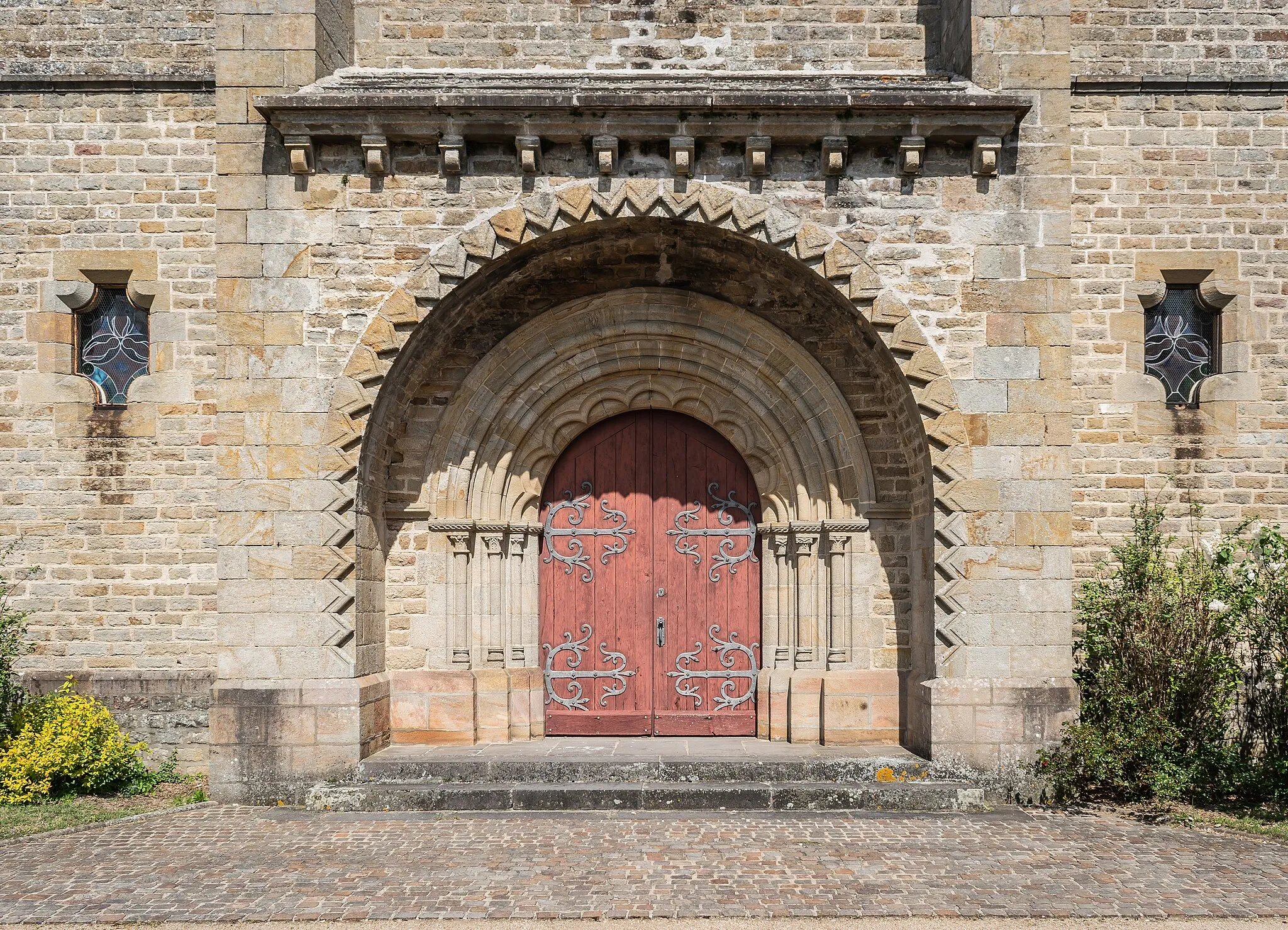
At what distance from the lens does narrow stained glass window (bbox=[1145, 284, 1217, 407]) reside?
8.16 metres

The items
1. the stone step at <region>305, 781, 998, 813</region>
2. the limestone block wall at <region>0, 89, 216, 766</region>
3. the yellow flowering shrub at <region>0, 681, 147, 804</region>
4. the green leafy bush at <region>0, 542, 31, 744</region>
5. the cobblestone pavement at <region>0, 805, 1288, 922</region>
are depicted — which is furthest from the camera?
the limestone block wall at <region>0, 89, 216, 766</region>

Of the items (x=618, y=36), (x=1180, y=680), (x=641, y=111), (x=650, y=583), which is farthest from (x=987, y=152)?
(x=650, y=583)

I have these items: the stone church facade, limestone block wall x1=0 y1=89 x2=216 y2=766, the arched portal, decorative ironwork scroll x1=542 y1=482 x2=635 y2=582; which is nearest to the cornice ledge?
the stone church facade

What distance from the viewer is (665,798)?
23.5 feet

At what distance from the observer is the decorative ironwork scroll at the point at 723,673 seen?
28.0 ft

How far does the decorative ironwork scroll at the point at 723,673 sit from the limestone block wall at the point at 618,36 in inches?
183

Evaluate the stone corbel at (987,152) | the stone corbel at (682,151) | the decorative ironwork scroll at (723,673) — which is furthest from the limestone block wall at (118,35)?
the decorative ironwork scroll at (723,673)

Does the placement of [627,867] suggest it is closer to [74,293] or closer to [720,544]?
[720,544]

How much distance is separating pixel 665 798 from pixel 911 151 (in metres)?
4.82

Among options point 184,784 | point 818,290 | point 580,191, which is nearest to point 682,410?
point 818,290

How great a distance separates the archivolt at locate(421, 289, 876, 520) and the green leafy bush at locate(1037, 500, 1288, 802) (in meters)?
1.98

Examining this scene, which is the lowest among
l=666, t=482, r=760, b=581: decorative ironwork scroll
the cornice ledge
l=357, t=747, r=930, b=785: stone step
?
l=357, t=747, r=930, b=785: stone step

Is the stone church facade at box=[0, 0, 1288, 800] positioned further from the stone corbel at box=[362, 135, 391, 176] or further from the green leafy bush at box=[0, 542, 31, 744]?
the green leafy bush at box=[0, 542, 31, 744]

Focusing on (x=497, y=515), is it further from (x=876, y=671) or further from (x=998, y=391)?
(x=998, y=391)
